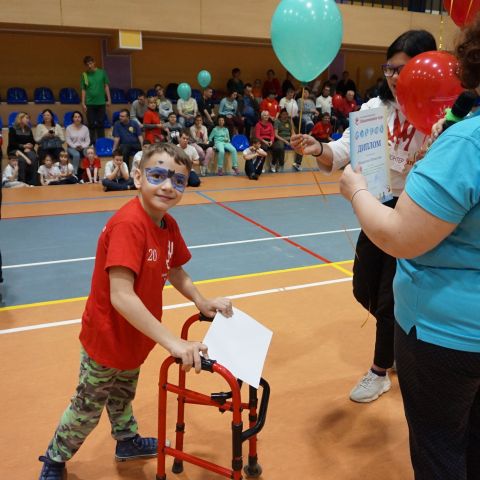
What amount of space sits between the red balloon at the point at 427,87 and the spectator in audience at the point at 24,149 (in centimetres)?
891

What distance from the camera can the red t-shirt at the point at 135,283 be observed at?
70.1 inches

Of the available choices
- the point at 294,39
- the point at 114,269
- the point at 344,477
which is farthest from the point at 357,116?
the point at 294,39

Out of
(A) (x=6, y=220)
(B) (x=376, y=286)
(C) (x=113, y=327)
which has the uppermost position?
(C) (x=113, y=327)

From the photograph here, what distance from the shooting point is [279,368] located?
10.3 ft

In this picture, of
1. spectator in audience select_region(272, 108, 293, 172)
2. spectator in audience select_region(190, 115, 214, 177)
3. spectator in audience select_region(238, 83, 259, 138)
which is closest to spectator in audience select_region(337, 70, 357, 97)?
spectator in audience select_region(238, 83, 259, 138)

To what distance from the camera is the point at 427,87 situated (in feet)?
6.92

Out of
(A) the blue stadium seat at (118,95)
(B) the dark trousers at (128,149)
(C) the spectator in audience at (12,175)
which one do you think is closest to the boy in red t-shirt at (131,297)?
(C) the spectator in audience at (12,175)

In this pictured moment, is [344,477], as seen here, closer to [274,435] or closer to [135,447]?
[274,435]

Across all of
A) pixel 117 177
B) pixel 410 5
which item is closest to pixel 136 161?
pixel 117 177

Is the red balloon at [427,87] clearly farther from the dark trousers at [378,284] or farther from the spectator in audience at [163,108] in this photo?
the spectator in audience at [163,108]

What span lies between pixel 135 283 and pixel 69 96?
1279 centimetres

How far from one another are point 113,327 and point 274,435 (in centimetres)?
111

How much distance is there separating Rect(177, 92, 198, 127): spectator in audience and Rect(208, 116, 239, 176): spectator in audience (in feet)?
2.37

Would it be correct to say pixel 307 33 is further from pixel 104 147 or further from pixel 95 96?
pixel 95 96
